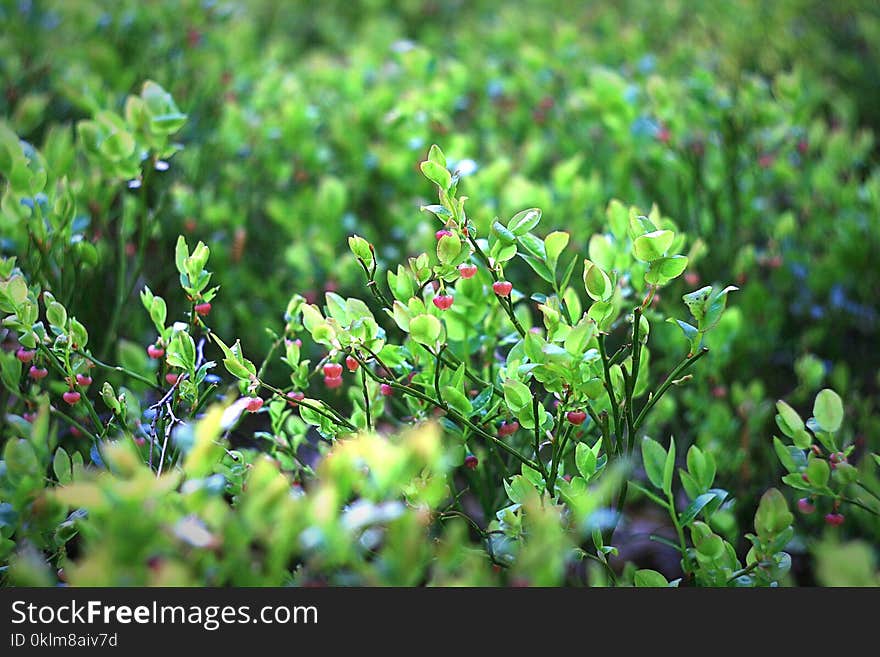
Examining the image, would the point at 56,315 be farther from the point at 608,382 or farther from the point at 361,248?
the point at 608,382

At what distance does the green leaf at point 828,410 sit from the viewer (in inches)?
37.4

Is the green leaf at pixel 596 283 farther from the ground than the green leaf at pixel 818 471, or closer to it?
farther from the ground

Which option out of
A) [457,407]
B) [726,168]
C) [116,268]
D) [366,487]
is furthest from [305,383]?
[726,168]

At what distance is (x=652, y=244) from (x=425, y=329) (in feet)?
0.89

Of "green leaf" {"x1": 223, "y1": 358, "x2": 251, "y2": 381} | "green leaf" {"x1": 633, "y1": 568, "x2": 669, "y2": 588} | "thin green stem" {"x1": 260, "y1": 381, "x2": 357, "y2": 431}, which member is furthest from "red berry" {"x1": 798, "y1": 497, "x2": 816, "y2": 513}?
"green leaf" {"x1": 223, "y1": 358, "x2": 251, "y2": 381}

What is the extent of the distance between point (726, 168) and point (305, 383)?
1.23 meters

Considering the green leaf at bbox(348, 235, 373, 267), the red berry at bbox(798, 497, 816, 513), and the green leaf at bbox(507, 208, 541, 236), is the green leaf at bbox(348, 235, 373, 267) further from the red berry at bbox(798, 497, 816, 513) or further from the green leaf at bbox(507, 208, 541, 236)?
the red berry at bbox(798, 497, 816, 513)

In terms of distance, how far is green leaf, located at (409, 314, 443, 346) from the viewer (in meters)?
0.89

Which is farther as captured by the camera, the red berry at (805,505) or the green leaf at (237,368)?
the red berry at (805,505)

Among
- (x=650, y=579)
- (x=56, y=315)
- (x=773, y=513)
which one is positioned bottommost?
(x=650, y=579)

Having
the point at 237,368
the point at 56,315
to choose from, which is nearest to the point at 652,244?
the point at 237,368

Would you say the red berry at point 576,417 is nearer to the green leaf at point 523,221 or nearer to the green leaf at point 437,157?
the green leaf at point 523,221

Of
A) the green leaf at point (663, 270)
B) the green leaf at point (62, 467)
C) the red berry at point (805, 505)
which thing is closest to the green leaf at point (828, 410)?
the red berry at point (805, 505)

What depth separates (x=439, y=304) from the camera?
96cm
